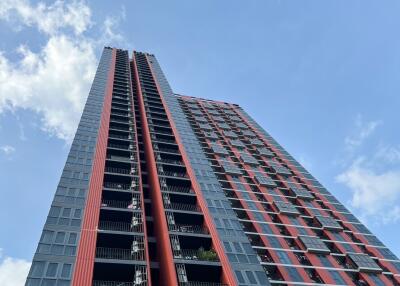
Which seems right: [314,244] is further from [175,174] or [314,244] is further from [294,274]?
[175,174]

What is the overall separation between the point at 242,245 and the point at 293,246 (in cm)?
1390

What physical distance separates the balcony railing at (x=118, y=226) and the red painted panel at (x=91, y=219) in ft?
6.18

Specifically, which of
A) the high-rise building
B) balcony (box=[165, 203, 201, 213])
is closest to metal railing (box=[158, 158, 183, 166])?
the high-rise building

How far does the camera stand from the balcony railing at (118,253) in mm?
46906

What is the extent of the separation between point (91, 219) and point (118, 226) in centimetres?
441

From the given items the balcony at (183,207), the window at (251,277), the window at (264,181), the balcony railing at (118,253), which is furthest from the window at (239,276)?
the window at (264,181)

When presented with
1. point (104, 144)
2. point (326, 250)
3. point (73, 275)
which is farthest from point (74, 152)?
point (326, 250)

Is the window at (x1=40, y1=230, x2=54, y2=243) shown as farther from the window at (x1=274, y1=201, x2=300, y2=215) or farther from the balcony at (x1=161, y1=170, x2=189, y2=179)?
the window at (x1=274, y1=201, x2=300, y2=215)

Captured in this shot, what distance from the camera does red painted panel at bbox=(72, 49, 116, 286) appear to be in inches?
1612

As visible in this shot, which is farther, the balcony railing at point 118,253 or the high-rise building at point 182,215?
the balcony railing at point 118,253

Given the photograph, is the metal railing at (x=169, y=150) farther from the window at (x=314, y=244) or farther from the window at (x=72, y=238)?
the window at (x=72, y=238)

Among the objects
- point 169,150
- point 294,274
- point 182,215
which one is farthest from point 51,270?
point 169,150

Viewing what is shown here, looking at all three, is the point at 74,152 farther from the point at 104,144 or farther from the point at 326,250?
the point at 326,250

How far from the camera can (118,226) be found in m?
52.8
